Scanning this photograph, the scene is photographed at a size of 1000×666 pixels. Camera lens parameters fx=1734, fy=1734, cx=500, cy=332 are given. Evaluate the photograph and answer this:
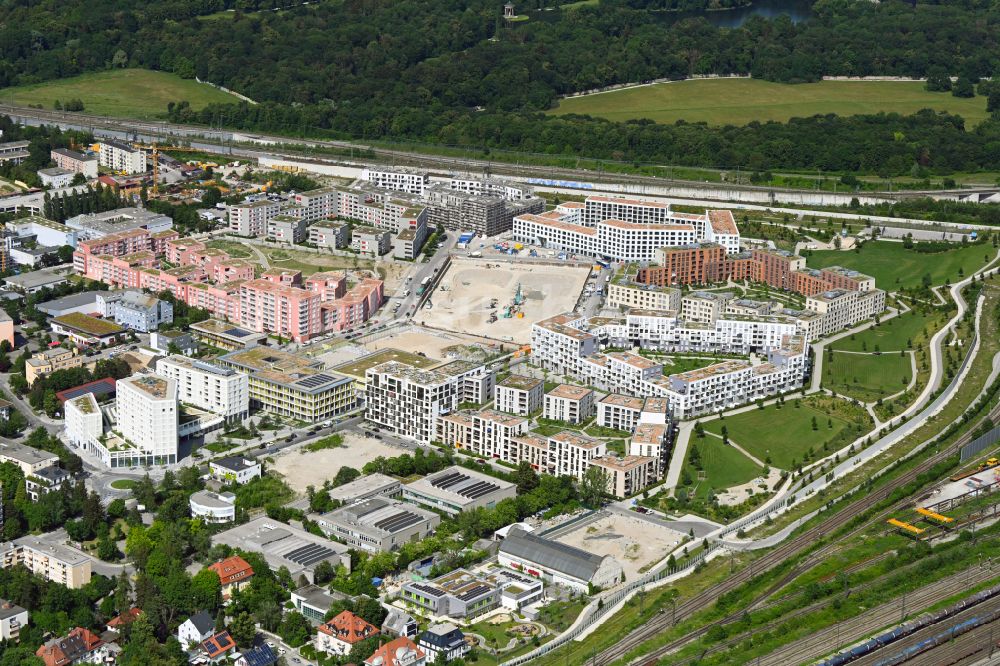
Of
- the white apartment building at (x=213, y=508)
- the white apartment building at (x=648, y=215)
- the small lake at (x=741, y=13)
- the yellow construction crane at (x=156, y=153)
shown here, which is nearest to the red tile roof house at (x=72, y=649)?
the white apartment building at (x=213, y=508)

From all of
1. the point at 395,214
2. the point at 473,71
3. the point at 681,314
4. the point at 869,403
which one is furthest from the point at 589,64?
the point at 869,403

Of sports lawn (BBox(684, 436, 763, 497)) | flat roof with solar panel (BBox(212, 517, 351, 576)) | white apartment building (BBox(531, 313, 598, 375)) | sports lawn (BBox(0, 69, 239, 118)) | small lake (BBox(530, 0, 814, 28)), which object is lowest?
flat roof with solar panel (BBox(212, 517, 351, 576))

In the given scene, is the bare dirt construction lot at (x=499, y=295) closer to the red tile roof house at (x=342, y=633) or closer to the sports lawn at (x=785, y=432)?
the sports lawn at (x=785, y=432)

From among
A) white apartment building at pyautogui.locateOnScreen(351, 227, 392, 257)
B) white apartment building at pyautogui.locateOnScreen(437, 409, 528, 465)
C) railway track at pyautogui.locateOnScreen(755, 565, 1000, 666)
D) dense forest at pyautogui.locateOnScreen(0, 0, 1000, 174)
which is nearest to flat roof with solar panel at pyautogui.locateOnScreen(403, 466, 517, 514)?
white apartment building at pyautogui.locateOnScreen(437, 409, 528, 465)

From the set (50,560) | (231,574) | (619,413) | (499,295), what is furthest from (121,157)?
(231,574)

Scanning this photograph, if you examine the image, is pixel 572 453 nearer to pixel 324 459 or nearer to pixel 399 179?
pixel 324 459

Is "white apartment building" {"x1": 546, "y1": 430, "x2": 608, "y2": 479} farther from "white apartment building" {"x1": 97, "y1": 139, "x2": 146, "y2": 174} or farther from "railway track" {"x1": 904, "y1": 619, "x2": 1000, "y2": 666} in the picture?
"white apartment building" {"x1": 97, "y1": 139, "x2": 146, "y2": 174}

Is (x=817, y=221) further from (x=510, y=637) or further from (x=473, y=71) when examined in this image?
(x=510, y=637)
